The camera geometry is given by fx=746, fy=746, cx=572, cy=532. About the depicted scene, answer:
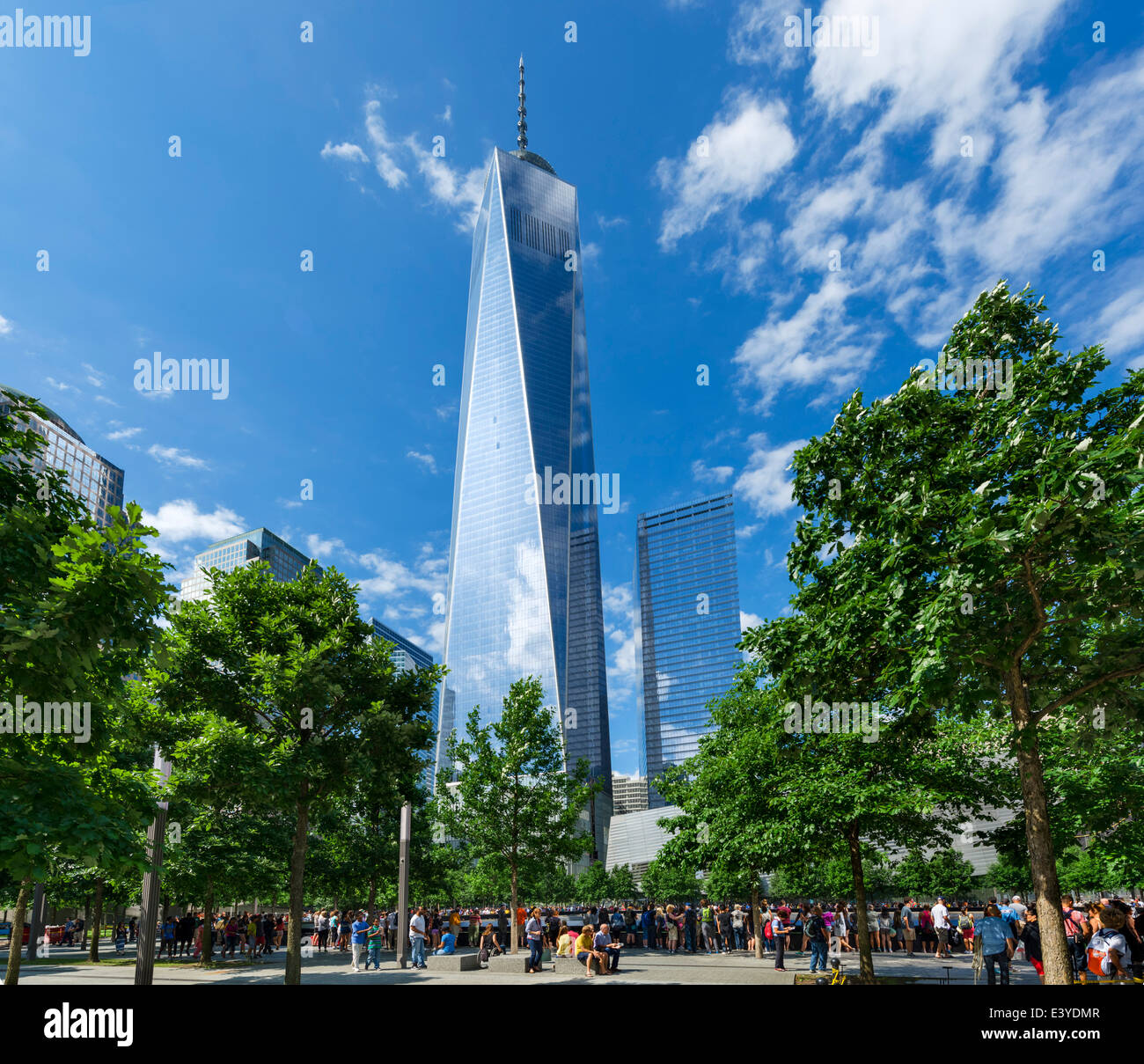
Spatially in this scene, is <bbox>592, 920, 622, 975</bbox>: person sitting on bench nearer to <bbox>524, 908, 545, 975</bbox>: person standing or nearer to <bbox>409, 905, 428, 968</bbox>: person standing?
<bbox>524, 908, 545, 975</bbox>: person standing

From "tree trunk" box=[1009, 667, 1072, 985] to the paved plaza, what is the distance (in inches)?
354

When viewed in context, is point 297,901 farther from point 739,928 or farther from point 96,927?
point 739,928

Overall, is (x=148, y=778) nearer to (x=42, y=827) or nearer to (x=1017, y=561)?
(x=42, y=827)

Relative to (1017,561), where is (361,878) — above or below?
below

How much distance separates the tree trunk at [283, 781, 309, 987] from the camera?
2116 centimetres

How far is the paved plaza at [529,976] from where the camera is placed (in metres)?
22.4

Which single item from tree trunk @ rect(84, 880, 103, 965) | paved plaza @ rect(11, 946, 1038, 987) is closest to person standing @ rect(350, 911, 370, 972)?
paved plaza @ rect(11, 946, 1038, 987)

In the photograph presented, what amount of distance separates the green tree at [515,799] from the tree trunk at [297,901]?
12.1 meters

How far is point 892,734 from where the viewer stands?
16.0m

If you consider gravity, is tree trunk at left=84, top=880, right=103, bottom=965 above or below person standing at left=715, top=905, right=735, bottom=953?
above

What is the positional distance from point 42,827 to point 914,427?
14319 mm

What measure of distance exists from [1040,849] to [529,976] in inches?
717

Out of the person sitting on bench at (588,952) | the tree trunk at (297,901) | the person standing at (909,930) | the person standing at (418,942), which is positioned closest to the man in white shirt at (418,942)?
the person standing at (418,942)
